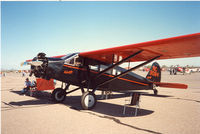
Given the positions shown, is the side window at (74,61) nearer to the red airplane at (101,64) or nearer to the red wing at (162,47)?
the red airplane at (101,64)

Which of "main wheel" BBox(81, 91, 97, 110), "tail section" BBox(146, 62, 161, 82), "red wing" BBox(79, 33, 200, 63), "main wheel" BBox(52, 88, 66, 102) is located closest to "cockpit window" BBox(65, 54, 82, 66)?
"red wing" BBox(79, 33, 200, 63)

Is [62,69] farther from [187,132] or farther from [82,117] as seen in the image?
[187,132]

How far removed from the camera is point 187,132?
156 inches

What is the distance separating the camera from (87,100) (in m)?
6.31

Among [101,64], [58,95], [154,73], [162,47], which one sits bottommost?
[58,95]

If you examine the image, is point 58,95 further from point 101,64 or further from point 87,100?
point 101,64

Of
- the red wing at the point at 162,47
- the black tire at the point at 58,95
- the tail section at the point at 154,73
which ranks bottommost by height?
the black tire at the point at 58,95

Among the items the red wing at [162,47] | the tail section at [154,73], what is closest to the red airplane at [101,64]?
the red wing at [162,47]

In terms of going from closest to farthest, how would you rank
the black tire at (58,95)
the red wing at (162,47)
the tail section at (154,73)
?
the red wing at (162,47)
the black tire at (58,95)
the tail section at (154,73)

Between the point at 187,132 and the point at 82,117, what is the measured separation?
315cm

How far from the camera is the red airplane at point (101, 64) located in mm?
5488

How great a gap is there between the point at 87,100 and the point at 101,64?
82.8 inches

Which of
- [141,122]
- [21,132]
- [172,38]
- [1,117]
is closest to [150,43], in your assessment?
[172,38]

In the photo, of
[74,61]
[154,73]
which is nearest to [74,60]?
[74,61]
